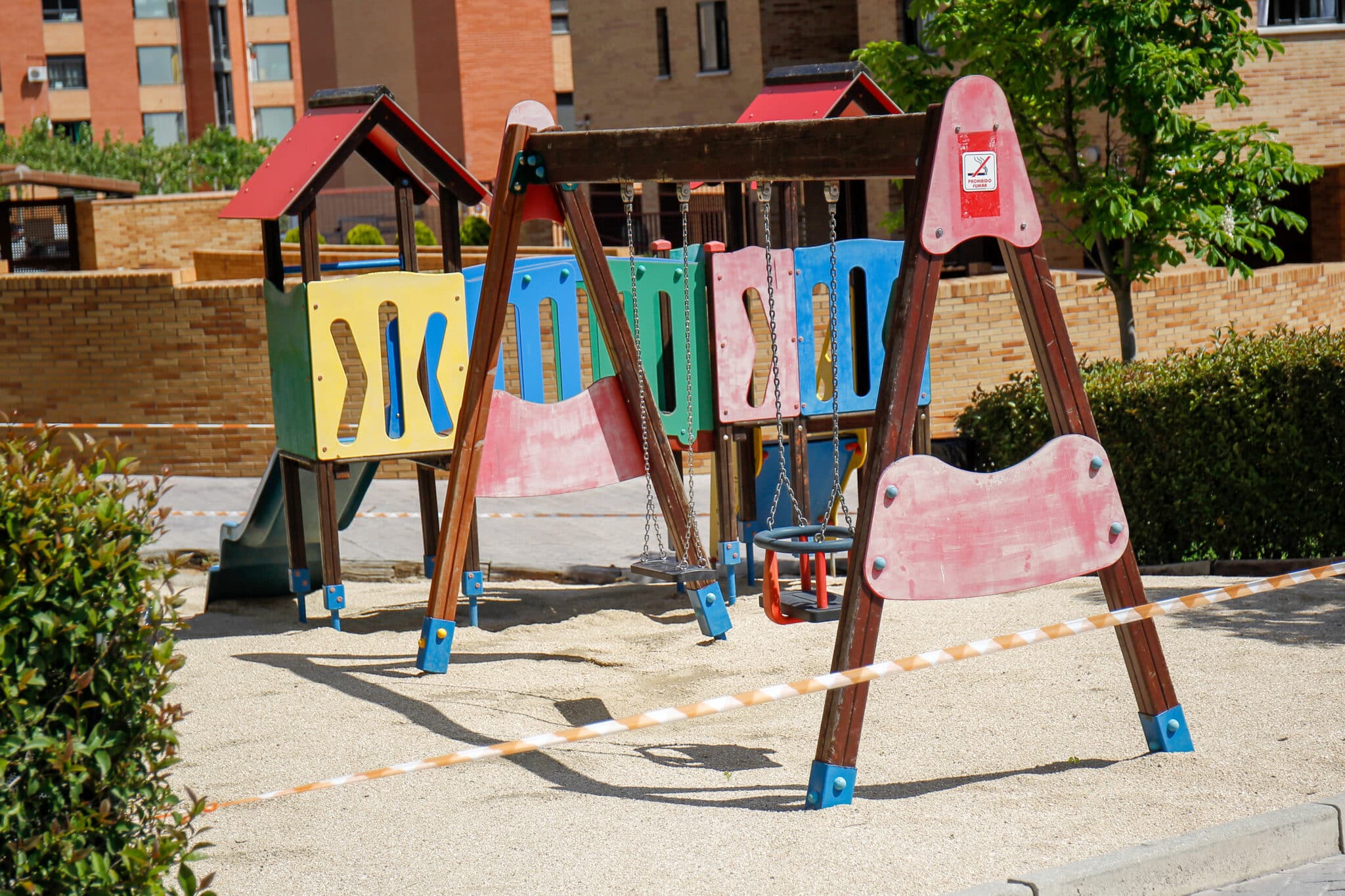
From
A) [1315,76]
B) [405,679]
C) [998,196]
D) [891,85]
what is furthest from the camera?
[1315,76]

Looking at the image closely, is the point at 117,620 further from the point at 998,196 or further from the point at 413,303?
the point at 413,303

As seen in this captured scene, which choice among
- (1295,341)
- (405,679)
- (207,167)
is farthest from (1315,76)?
(207,167)

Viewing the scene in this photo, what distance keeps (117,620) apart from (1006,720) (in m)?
3.64

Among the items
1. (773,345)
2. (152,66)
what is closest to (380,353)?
(773,345)

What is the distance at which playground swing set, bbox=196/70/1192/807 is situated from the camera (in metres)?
5.00

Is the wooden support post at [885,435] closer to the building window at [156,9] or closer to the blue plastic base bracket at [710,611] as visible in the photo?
the blue plastic base bracket at [710,611]

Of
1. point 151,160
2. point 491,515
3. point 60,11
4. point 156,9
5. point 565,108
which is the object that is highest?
point 156,9

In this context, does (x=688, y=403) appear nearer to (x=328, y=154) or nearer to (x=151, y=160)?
(x=328, y=154)

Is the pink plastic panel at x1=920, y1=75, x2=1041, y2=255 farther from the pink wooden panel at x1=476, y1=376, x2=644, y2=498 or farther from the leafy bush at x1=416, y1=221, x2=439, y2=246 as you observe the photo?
the leafy bush at x1=416, y1=221, x2=439, y2=246

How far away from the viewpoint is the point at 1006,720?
5988 mm

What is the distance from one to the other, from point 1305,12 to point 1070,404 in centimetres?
2008

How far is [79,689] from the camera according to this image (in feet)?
11.1

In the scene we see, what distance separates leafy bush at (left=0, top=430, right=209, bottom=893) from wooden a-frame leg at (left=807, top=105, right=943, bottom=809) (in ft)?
7.17

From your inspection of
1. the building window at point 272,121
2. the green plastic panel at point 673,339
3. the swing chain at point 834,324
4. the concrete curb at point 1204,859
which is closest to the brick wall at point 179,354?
the green plastic panel at point 673,339
